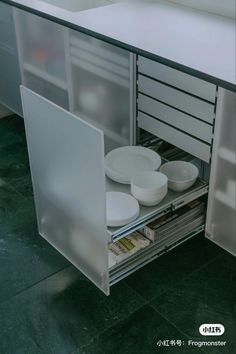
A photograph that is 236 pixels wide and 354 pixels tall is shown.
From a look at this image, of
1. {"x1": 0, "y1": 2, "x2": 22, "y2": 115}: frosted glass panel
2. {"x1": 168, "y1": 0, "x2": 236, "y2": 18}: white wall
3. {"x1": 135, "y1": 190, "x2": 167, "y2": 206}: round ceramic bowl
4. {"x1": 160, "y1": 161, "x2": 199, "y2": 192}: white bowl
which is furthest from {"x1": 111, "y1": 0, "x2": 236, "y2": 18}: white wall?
{"x1": 0, "y1": 2, "x2": 22, "y2": 115}: frosted glass panel

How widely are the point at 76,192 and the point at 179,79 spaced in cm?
61

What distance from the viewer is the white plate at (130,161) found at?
2262 millimetres

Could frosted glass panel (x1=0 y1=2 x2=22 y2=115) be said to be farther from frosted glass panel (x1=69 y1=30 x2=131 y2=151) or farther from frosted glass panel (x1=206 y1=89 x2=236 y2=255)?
frosted glass panel (x1=206 y1=89 x2=236 y2=255)

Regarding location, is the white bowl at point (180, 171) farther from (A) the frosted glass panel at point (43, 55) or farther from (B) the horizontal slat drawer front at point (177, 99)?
(A) the frosted glass panel at point (43, 55)

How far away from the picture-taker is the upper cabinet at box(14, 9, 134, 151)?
2357 mm

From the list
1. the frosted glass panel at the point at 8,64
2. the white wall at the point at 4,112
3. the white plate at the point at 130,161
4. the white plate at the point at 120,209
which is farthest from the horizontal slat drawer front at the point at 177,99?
the white wall at the point at 4,112

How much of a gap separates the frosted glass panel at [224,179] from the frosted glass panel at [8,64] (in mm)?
1411

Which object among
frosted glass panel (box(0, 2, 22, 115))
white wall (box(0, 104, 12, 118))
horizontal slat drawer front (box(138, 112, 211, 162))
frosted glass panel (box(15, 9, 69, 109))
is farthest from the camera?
white wall (box(0, 104, 12, 118))

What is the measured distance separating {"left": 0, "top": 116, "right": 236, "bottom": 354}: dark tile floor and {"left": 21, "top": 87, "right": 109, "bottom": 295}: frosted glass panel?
0.33 ft

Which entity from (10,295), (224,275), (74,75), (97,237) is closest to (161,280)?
(224,275)

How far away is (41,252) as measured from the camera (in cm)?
232

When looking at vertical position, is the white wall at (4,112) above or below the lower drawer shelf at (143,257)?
below

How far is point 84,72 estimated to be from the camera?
2.47 m

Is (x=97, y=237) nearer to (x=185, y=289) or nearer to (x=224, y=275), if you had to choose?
(x=185, y=289)
